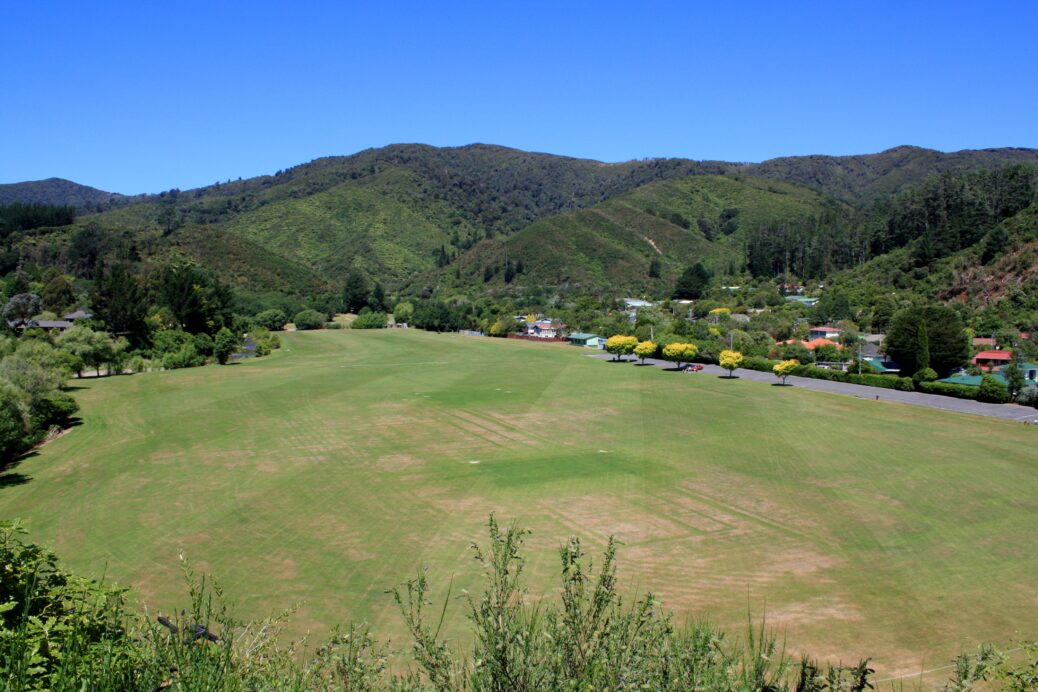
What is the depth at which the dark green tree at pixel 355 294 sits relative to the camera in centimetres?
14050

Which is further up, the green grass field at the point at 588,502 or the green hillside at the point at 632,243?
the green hillside at the point at 632,243

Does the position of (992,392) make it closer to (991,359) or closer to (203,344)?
(991,359)

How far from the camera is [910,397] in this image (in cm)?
4919

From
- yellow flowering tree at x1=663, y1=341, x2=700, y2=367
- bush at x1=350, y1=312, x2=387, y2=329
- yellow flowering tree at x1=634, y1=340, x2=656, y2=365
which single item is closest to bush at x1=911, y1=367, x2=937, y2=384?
yellow flowering tree at x1=663, y1=341, x2=700, y2=367

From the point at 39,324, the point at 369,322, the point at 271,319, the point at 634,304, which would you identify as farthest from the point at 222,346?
the point at 634,304

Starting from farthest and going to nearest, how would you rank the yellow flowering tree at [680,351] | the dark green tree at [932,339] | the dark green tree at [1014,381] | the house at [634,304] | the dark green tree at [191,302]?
the house at [634,304] → the dark green tree at [191,302] → the yellow flowering tree at [680,351] → the dark green tree at [932,339] → the dark green tree at [1014,381]

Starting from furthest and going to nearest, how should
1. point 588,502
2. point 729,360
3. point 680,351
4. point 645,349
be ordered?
point 645,349, point 680,351, point 729,360, point 588,502

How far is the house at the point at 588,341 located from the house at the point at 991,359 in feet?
141

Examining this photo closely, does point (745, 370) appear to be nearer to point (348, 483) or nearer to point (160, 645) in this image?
point (348, 483)

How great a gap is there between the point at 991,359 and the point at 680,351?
2492 centimetres

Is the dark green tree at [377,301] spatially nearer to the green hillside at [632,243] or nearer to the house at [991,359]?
the green hillside at [632,243]

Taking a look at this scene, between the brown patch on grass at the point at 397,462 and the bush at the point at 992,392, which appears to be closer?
the brown patch on grass at the point at 397,462

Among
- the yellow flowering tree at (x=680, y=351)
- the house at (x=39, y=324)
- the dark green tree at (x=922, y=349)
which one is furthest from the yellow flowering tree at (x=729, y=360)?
the house at (x=39, y=324)

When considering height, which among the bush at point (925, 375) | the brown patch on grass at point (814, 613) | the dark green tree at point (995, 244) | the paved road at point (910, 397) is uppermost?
the dark green tree at point (995, 244)
